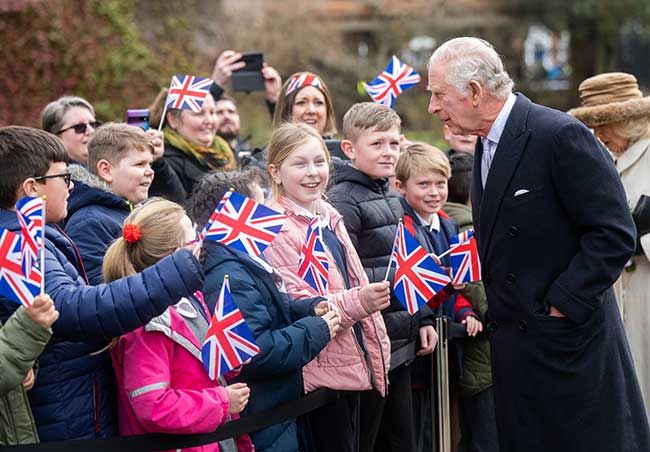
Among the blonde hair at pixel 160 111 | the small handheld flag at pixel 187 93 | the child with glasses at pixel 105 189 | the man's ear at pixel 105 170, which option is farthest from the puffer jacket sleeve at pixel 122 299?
the blonde hair at pixel 160 111

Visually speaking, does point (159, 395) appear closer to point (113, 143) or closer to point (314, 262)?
point (314, 262)

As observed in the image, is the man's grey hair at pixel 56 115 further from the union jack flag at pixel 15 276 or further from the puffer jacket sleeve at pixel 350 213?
the union jack flag at pixel 15 276

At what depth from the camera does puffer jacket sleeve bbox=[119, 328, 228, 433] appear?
362 centimetres

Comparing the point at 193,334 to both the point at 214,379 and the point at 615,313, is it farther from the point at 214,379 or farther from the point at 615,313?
the point at 615,313

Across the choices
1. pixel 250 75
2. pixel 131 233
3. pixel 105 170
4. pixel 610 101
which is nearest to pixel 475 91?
pixel 131 233

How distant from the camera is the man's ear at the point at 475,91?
426cm

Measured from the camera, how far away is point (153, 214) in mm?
3820

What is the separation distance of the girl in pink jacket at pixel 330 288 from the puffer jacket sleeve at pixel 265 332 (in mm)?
302

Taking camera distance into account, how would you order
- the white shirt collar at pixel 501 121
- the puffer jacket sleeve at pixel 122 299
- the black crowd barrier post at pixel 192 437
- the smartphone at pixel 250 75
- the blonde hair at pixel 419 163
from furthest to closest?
the smartphone at pixel 250 75 < the blonde hair at pixel 419 163 < the white shirt collar at pixel 501 121 < the black crowd barrier post at pixel 192 437 < the puffer jacket sleeve at pixel 122 299

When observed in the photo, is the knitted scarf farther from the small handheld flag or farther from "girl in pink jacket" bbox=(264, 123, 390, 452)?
"girl in pink jacket" bbox=(264, 123, 390, 452)

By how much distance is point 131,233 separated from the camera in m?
3.73

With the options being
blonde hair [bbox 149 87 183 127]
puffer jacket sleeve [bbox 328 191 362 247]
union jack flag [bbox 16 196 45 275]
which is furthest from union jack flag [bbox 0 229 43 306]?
blonde hair [bbox 149 87 183 127]

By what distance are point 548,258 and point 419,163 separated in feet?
5.40

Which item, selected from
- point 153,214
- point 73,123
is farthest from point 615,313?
point 73,123
